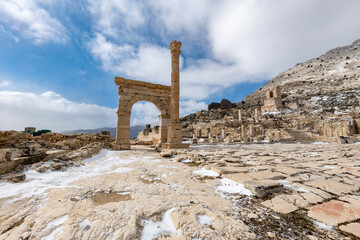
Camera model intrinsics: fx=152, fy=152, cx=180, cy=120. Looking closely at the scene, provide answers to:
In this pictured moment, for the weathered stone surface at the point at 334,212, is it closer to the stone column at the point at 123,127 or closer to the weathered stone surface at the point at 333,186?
the weathered stone surface at the point at 333,186

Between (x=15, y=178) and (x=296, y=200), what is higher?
(x=15, y=178)

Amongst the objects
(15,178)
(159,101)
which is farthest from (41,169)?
(159,101)

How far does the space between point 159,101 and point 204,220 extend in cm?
1039

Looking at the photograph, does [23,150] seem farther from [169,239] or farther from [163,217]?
[169,239]

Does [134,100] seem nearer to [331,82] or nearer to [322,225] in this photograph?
[322,225]

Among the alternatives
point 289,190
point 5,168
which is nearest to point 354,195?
point 289,190

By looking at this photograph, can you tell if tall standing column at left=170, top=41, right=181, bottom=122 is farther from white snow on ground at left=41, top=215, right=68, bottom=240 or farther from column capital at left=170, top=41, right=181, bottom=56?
white snow on ground at left=41, top=215, right=68, bottom=240

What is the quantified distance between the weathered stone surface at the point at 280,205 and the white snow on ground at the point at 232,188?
0.31 m

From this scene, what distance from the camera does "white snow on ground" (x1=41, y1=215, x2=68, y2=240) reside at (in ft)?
4.54

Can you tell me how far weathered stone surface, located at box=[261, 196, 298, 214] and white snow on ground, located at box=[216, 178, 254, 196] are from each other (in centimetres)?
31

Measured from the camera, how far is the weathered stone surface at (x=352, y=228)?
1441mm

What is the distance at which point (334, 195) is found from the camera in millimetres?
2256

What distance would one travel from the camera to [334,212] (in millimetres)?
1807

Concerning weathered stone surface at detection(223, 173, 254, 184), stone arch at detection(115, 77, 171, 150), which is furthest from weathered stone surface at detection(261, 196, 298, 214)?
stone arch at detection(115, 77, 171, 150)
